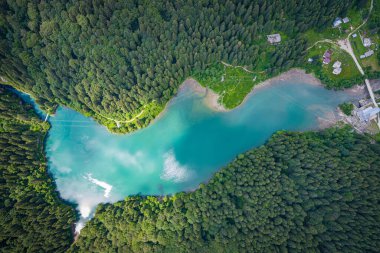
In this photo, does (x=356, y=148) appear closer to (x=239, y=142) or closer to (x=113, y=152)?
(x=239, y=142)

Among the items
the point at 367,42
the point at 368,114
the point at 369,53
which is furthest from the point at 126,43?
the point at 368,114

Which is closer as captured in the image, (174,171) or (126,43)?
A: (126,43)

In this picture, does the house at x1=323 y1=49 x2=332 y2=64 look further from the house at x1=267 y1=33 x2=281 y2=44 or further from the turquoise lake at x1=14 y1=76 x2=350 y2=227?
the house at x1=267 y1=33 x2=281 y2=44

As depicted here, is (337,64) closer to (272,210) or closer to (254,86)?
(254,86)

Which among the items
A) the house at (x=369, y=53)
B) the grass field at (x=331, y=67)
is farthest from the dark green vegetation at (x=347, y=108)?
the house at (x=369, y=53)

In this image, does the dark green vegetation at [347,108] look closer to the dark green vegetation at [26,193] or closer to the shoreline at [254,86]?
the shoreline at [254,86]
